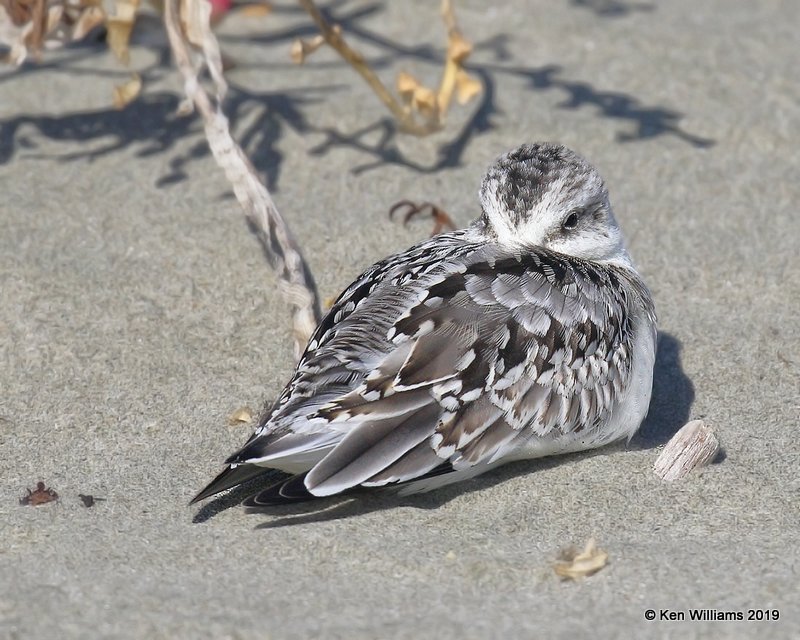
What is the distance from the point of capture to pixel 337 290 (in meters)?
4.83

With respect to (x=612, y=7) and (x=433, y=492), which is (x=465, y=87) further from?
(x=433, y=492)

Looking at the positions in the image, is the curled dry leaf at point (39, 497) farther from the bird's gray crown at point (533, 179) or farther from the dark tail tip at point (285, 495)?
the bird's gray crown at point (533, 179)

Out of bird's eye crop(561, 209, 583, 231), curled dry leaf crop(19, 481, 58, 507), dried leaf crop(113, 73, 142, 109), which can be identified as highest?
dried leaf crop(113, 73, 142, 109)

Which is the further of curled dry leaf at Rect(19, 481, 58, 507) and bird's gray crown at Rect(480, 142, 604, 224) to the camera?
bird's gray crown at Rect(480, 142, 604, 224)

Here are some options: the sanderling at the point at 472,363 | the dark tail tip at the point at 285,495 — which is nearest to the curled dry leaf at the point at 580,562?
the sanderling at the point at 472,363

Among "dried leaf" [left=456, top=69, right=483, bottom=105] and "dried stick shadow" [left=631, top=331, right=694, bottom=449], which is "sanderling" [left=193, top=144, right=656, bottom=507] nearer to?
"dried stick shadow" [left=631, top=331, right=694, bottom=449]

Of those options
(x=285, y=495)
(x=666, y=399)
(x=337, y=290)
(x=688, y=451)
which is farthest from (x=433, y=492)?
(x=337, y=290)

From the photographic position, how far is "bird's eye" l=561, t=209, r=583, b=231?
171 inches

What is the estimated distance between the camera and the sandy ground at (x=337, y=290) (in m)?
3.24

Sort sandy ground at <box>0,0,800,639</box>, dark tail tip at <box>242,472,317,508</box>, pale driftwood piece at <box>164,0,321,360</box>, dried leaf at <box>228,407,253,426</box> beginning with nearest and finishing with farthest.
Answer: sandy ground at <box>0,0,800,639</box>, dark tail tip at <box>242,472,317,508</box>, dried leaf at <box>228,407,253,426</box>, pale driftwood piece at <box>164,0,321,360</box>

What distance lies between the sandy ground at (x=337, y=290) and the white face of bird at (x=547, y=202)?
0.55 m

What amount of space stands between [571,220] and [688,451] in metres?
0.96

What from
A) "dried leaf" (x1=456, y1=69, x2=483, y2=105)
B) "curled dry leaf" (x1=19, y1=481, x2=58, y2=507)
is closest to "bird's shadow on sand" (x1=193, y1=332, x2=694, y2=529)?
"curled dry leaf" (x1=19, y1=481, x2=58, y2=507)

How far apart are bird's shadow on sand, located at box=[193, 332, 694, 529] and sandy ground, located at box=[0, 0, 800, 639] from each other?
0.01 metres
